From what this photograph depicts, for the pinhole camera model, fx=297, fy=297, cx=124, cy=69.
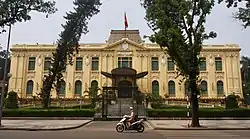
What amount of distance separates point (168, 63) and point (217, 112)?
91.2ft

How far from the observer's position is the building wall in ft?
186

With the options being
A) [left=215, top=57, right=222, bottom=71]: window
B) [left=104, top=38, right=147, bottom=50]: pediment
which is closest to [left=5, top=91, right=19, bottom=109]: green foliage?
[left=104, top=38, right=147, bottom=50]: pediment

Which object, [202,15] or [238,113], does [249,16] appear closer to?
[202,15]

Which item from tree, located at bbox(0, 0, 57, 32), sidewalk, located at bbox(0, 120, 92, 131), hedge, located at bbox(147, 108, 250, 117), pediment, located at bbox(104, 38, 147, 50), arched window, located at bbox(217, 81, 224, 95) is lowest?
sidewalk, located at bbox(0, 120, 92, 131)

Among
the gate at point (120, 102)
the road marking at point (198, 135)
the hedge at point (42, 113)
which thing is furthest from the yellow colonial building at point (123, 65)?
the road marking at point (198, 135)

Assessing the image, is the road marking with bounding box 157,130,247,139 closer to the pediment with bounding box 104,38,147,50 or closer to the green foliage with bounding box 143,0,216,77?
the green foliage with bounding box 143,0,216,77

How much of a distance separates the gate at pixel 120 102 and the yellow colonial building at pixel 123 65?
1271 cm

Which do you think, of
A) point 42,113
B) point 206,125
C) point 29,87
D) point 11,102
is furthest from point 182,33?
point 29,87

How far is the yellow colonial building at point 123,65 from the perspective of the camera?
5688cm

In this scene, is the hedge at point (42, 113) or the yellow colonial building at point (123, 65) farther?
the yellow colonial building at point (123, 65)

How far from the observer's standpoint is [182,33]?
71.5 feet

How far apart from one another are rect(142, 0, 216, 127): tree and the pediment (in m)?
36.4

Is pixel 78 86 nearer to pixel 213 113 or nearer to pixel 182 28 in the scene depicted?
pixel 213 113

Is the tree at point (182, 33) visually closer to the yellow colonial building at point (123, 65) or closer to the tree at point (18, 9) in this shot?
the tree at point (18, 9)
